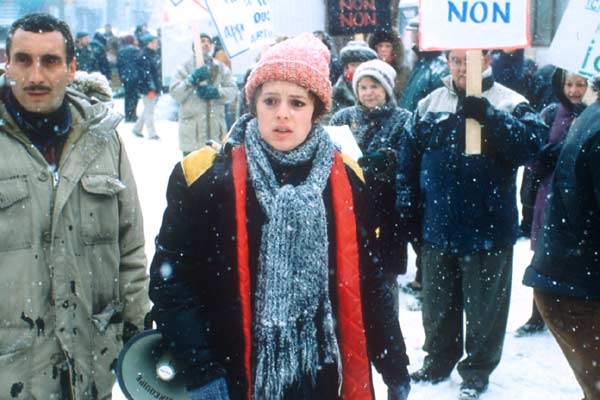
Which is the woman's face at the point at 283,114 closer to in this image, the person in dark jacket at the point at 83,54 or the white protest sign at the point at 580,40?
the white protest sign at the point at 580,40

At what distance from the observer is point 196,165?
248 centimetres

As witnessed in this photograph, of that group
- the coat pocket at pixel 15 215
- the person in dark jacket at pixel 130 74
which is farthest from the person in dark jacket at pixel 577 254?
the person in dark jacket at pixel 130 74

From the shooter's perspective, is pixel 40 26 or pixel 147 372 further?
pixel 40 26

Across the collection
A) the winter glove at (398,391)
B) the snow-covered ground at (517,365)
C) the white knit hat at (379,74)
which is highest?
the white knit hat at (379,74)

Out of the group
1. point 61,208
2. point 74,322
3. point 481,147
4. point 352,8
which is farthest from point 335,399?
point 352,8

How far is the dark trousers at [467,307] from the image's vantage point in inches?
180

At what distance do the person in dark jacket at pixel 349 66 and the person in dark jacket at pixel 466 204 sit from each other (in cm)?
191

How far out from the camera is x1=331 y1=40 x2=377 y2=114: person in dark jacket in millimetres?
6562

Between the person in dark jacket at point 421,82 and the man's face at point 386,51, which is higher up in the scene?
the man's face at point 386,51

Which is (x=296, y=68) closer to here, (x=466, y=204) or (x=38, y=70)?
(x=38, y=70)

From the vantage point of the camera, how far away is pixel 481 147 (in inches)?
176

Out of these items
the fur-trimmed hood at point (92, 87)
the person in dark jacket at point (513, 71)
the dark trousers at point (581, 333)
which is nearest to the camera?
the fur-trimmed hood at point (92, 87)

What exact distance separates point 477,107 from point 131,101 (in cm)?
1482

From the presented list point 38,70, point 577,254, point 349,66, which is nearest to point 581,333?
point 577,254
